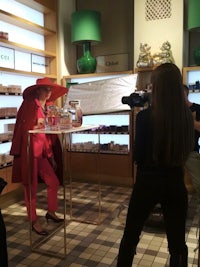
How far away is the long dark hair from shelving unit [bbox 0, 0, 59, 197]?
2477 mm

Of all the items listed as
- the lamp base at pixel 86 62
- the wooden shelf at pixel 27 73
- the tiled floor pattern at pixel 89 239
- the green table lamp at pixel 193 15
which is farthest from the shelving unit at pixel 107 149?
the green table lamp at pixel 193 15

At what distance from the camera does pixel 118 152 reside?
416 centimetres

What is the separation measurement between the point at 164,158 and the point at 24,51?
315cm

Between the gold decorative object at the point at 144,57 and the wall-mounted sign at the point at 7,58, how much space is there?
1667mm

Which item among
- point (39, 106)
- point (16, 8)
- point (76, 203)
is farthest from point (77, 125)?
point (16, 8)

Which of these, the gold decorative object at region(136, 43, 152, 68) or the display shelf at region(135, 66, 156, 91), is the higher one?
the gold decorative object at region(136, 43, 152, 68)

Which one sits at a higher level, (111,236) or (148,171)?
(148,171)

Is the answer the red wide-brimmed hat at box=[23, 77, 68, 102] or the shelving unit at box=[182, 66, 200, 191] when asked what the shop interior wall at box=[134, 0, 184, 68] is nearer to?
the shelving unit at box=[182, 66, 200, 191]

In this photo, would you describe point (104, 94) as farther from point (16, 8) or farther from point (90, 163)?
point (16, 8)

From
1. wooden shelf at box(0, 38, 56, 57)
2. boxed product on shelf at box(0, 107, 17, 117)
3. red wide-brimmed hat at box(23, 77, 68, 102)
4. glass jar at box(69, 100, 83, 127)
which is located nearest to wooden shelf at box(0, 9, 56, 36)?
wooden shelf at box(0, 38, 56, 57)

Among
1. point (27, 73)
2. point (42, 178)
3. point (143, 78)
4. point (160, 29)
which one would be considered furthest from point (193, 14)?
point (42, 178)

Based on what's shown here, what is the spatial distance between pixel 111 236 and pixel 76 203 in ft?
A: 3.16

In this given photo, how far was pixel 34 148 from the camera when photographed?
8.70 feet

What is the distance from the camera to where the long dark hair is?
4.74 feet
